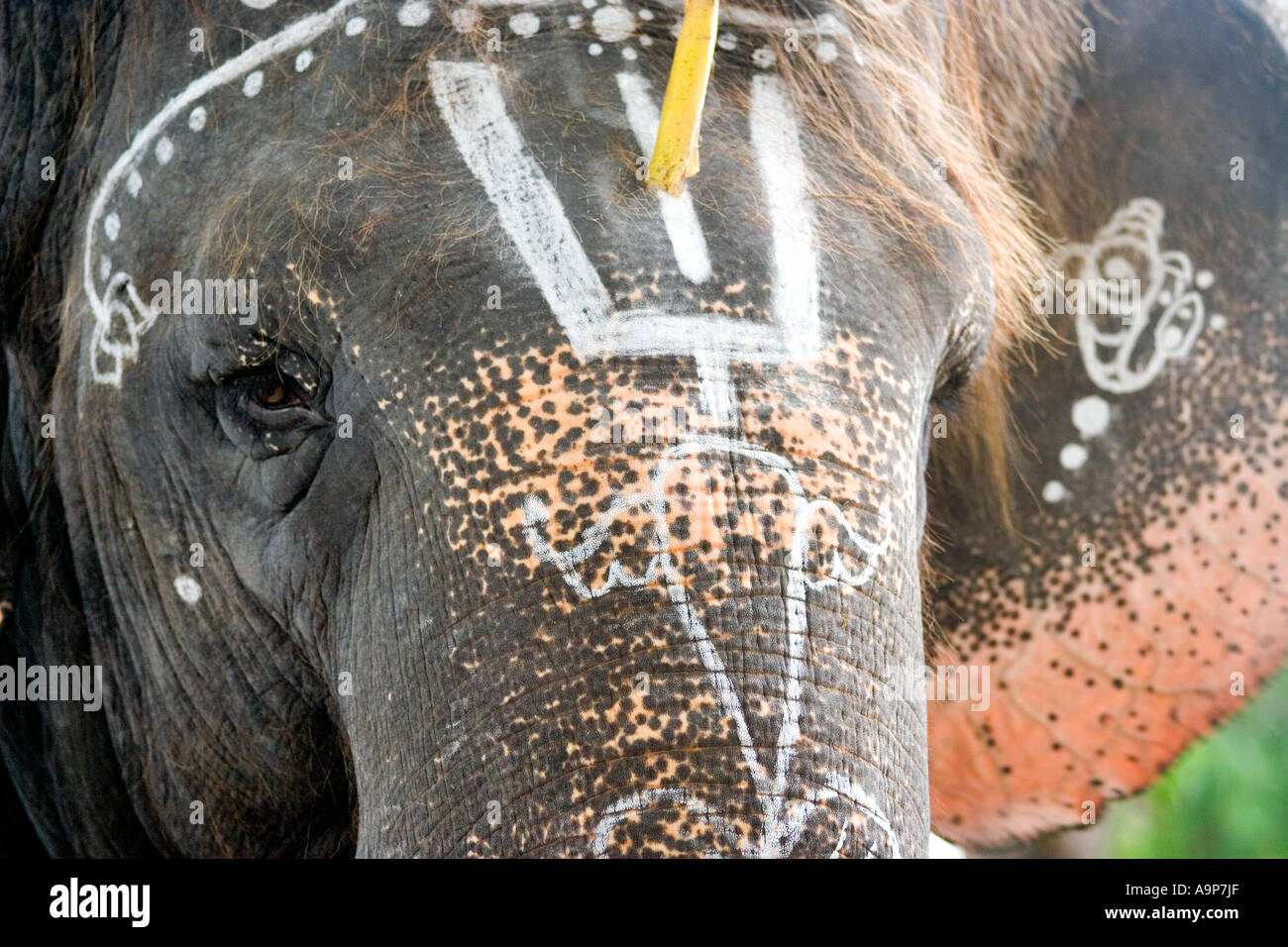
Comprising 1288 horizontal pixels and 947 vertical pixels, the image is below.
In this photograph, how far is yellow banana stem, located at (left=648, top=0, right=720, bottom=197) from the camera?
1650 mm

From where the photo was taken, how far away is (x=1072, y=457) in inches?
102

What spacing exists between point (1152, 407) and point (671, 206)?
3.95 ft

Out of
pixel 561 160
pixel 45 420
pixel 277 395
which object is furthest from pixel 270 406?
pixel 45 420

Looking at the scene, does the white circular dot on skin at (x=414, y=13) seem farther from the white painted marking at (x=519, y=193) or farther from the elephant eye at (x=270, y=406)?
the elephant eye at (x=270, y=406)

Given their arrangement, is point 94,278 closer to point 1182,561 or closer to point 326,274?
point 326,274

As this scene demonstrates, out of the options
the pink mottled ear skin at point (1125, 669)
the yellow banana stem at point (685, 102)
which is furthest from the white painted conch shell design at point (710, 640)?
the pink mottled ear skin at point (1125, 669)

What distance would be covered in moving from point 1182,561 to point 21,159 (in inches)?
72.5

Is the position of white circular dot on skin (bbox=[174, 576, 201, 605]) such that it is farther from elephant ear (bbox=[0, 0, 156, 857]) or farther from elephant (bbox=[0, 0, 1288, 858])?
elephant ear (bbox=[0, 0, 156, 857])

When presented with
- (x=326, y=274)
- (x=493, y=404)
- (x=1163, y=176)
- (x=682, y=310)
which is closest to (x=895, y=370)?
(x=682, y=310)

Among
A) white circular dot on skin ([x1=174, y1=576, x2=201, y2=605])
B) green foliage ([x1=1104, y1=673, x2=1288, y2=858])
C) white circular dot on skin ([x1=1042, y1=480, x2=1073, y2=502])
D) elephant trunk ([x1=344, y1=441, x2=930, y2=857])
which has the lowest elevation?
green foliage ([x1=1104, y1=673, x2=1288, y2=858])

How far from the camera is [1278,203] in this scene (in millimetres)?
2533

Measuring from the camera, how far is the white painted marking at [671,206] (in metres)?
1.63

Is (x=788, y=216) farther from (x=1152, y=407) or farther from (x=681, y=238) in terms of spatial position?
(x=1152, y=407)

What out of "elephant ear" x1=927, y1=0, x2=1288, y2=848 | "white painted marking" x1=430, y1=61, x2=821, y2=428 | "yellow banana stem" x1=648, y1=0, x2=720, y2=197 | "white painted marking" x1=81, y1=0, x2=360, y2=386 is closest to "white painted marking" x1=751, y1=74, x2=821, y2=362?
"white painted marking" x1=430, y1=61, x2=821, y2=428
